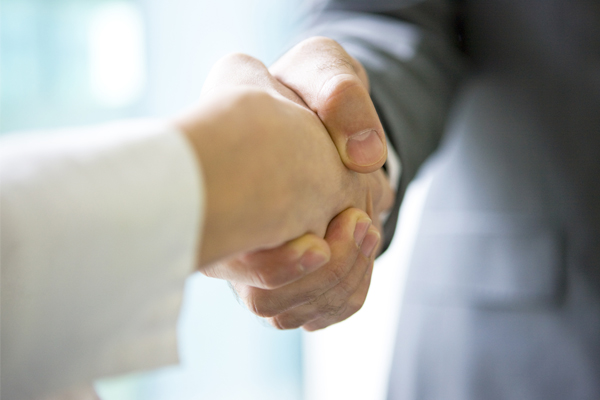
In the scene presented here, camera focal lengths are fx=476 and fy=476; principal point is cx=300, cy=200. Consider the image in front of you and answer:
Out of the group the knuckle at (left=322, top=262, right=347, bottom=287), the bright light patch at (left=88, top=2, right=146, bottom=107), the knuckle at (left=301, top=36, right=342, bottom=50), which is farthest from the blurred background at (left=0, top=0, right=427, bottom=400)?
the knuckle at (left=322, top=262, right=347, bottom=287)

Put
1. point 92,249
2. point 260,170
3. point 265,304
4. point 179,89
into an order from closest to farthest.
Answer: point 92,249 → point 260,170 → point 265,304 → point 179,89

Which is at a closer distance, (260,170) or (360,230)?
(260,170)

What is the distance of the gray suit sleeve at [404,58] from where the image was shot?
0.59 metres

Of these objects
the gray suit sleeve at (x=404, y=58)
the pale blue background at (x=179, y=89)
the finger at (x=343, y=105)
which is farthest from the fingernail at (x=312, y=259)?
the pale blue background at (x=179, y=89)

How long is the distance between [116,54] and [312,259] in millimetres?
1094

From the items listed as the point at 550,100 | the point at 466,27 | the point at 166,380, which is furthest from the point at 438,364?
the point at 166,380

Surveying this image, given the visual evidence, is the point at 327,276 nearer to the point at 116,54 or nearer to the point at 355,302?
the point at 355,302

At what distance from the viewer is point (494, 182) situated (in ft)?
2.32

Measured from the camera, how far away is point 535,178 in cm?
68

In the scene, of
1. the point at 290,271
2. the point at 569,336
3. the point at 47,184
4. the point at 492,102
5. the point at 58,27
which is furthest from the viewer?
the point at 58,27

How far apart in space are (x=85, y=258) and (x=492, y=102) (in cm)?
66

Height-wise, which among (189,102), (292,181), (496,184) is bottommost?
(189,102)

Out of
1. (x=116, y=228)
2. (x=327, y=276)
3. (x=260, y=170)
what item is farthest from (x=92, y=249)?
(x=327, y=276)

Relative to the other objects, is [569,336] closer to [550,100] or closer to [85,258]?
[550,100]
